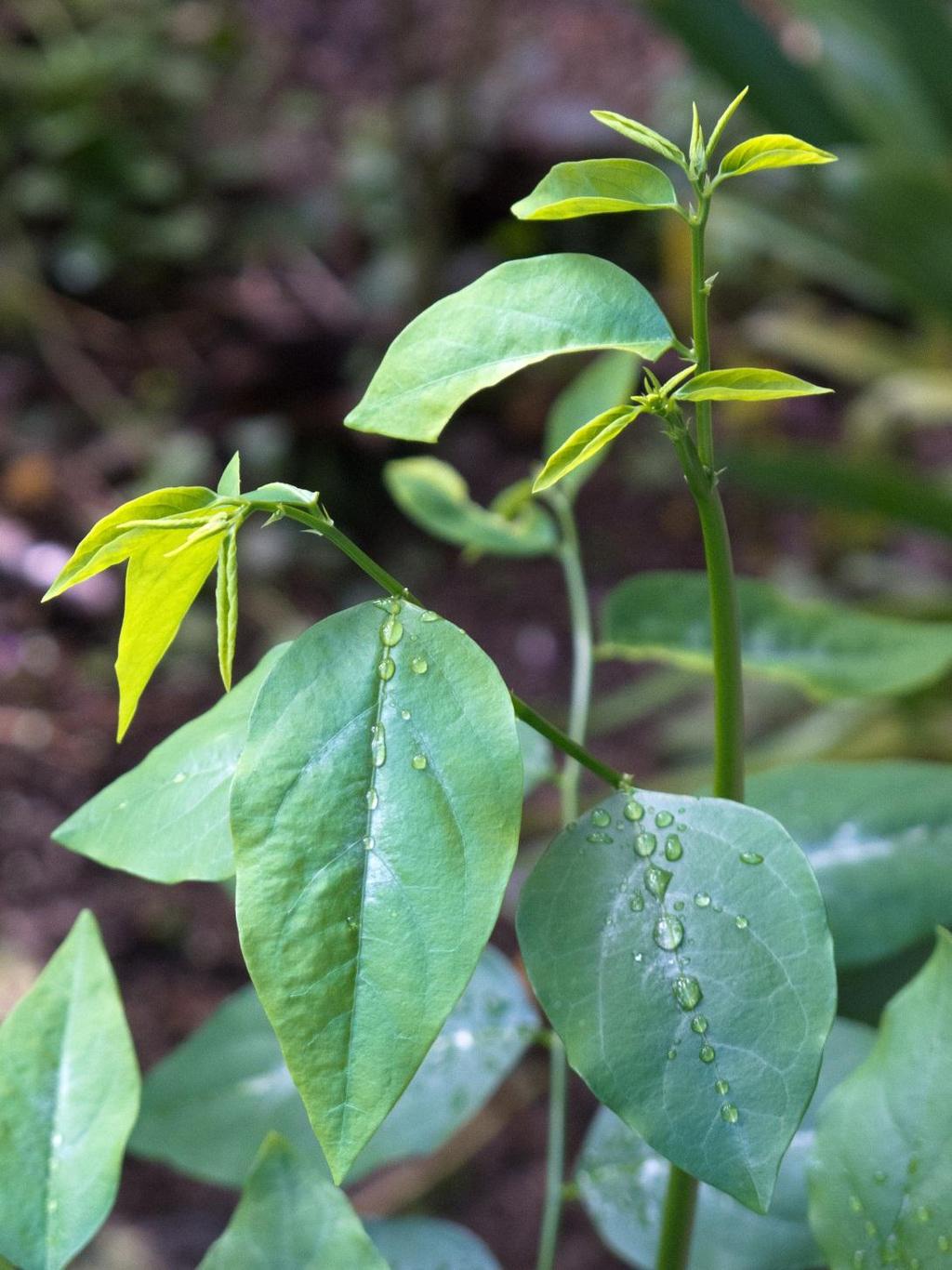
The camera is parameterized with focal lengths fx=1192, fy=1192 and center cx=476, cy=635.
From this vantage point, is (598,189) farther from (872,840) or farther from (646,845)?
(872,840)

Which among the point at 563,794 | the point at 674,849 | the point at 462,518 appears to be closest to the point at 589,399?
the point at 462,518

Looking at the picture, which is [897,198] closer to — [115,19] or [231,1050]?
[231,1050]

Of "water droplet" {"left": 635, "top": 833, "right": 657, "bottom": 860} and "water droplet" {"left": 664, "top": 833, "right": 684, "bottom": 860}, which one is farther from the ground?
"water droplet" {"left": 664, "top": 833, "right": 684, "bottom": 860}

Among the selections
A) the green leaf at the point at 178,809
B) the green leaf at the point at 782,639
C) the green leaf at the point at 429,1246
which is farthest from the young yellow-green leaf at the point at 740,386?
the green leaf at the point at 429,1246

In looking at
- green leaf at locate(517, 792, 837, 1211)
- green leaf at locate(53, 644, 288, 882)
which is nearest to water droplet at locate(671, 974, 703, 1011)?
green leaf at locate(517, 792, 837, 1211)

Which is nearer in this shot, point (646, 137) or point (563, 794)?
point (646, 137)

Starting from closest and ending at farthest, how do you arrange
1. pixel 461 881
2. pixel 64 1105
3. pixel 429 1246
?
pixel 461 881
pixel 64 1105
pixel 429 1246

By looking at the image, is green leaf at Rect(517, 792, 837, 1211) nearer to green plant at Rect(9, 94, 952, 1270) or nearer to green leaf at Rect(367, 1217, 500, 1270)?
green plant at Rect(9, 94, 952, 1270)

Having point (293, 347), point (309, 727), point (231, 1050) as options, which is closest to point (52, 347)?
point (293, 347)
